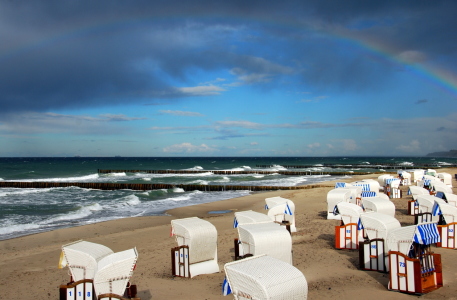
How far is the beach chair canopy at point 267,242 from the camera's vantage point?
27.1 feet

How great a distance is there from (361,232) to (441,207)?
115 inches

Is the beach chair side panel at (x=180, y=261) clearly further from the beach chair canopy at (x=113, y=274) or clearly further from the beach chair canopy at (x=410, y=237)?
the beach chair canopy at (x=410, y=237)

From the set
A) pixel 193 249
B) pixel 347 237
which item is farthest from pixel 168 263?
pixel 347 237

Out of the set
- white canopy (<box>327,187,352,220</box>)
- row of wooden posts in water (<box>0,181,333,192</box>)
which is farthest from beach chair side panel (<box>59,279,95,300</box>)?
row of wooden posts in water (<box>0,181,333,192</box>)

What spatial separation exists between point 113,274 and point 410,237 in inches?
245

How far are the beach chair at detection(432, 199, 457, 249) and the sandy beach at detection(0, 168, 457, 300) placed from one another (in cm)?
41

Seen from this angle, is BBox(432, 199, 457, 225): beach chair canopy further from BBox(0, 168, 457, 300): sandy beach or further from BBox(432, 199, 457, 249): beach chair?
BBox(0, 168, 457, 300): sandy beach

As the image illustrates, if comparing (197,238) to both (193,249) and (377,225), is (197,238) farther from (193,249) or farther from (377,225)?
(377,225)

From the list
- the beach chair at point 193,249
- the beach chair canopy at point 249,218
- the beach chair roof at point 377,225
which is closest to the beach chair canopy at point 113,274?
the beach chair at point 193,249

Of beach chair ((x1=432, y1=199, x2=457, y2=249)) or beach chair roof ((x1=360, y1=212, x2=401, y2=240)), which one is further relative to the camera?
beach chair ((x1=432, y1=199, x2=457, y2=249))

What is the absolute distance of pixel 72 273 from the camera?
7.35 metres

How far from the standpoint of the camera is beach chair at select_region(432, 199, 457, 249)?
11.7 meters

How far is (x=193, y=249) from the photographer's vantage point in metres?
9.54

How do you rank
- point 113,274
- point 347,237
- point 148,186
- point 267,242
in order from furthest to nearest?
point 148,186, point 347,237, point 267,242, point 113,274
